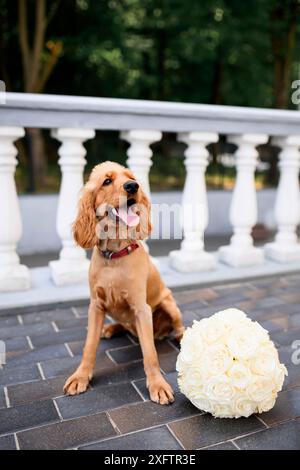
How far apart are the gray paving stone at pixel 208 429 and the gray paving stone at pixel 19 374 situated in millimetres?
869

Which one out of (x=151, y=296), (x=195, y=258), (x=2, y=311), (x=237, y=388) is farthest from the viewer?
(x=195, y=258)

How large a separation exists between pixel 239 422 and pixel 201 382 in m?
0.25

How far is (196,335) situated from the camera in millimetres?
2246

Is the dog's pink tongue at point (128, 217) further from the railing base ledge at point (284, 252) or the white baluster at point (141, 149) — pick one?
the railing base ledge at point (284, 252)

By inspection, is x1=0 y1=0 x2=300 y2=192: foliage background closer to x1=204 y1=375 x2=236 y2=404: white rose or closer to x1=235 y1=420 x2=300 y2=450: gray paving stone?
x1=204 y1=375 x2=236 y2=404: white rose

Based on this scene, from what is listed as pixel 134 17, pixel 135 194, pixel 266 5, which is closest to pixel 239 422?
pixel 135 194

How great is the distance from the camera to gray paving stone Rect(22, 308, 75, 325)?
3.27 m

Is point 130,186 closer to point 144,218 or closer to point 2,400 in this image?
point 144,218

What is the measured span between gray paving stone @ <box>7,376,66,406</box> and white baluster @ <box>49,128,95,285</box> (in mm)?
1283

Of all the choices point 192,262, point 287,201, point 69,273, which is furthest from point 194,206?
point 69,273

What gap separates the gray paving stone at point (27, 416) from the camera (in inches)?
81.8

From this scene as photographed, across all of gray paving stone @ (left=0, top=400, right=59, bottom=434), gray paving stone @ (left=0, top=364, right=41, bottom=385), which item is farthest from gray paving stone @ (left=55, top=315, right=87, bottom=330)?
gray paving stone @ (left=0, top=400, right=59, bottom=434)

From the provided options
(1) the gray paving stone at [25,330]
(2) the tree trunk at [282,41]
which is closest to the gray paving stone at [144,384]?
(1) the gray paving stone at [25,330]

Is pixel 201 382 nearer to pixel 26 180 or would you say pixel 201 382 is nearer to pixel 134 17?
pixel 26 180
